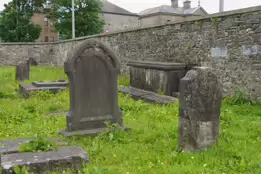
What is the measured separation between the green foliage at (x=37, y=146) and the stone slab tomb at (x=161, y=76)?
219 inches

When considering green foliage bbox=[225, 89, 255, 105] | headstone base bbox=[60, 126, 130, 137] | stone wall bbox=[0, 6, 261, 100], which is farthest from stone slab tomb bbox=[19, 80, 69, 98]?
green foliage bbox=[225, 89, 255, 105]

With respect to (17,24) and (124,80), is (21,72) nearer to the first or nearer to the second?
(124,80)

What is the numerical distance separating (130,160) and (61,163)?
0.92m

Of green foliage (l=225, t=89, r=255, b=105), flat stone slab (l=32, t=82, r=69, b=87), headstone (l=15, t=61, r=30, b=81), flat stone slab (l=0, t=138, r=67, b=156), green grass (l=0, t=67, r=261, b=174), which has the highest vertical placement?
headstone (l=15, t=61, r=30, b=81)

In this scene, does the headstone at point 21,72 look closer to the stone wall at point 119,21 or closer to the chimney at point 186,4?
the stone wall at point 119,21

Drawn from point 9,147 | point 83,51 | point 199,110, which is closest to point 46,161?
point 9,147

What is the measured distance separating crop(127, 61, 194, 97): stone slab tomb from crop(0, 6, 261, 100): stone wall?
3.05 feet

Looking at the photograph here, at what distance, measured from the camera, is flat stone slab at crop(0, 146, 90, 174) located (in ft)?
10.9

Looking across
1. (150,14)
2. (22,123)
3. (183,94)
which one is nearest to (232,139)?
(183,94)

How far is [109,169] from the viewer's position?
138 inches

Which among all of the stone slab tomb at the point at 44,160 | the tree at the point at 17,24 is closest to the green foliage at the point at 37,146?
the stone slab tomb at the point at 44,160

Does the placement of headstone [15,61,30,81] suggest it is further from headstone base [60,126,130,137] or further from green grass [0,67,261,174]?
headstone base [60,126,130,137]

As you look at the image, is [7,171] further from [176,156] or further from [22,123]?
[22,123]

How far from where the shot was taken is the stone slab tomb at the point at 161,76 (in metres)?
8.97
